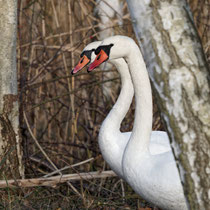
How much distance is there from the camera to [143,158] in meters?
2.69

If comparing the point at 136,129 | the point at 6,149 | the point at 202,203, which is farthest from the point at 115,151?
the point at 202,203

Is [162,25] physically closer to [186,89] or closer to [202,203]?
[186,89]

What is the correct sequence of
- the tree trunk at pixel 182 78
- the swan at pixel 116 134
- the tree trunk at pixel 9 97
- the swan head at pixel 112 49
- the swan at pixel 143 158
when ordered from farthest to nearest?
the tree trunk at pixel 9 97
the swan at pixel 116 134
the swan head at pixel 112 49
the swan at pixel 143 158
the tree trunk at pixel 182 78

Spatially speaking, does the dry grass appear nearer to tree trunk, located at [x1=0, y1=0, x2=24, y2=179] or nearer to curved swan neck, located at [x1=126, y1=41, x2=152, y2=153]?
tree trunk, located at [x1=0, y1=0, x2=24, y2=179]

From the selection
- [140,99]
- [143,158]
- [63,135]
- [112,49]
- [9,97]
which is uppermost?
[112,49]

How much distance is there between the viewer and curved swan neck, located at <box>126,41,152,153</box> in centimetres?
279

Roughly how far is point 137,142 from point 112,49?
54 cm

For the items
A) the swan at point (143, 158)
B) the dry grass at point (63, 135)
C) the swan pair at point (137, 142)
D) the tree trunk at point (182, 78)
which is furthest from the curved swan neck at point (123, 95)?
the tree trunk at point (182, 78)

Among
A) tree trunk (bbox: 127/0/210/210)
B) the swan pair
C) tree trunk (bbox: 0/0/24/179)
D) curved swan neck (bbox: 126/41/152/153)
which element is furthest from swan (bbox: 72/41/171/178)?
tree trunk (bbox: 127/0/210/210)

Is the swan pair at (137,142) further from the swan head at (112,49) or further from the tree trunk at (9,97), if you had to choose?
the tree trunk at (9,97)

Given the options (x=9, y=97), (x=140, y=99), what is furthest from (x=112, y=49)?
(x=9, y=97)

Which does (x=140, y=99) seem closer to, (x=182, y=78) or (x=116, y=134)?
(x=116, y=134)

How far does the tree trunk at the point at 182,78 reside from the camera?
1.44m

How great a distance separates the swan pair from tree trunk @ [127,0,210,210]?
3.12ft
